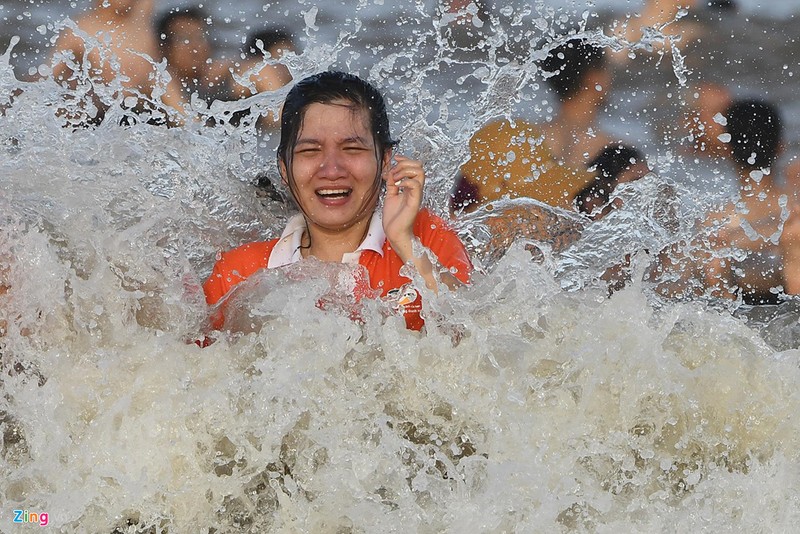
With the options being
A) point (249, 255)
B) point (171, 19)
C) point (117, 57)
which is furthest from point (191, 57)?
point (249, 255)

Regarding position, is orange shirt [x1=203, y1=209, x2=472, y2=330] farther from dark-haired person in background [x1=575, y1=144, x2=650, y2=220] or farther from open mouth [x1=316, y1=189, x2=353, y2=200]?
dark-haired person in background [x1=575, y1=144, x2=650, y2=220]

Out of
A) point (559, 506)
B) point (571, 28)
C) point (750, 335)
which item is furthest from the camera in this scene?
point (571, 28)

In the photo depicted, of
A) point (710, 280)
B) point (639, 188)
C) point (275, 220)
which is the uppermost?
point (275, 220)

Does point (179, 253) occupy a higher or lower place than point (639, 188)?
higher

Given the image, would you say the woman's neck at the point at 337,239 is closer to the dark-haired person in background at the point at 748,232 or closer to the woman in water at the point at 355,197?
the woman in water at the point at 355,197

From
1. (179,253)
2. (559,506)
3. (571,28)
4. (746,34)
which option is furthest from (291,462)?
(746,34)

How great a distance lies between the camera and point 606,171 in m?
3.93

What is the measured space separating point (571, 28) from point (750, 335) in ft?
8.23

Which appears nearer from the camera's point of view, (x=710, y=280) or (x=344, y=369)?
(x=344, y=369)

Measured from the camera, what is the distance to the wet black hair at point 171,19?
13.9ft

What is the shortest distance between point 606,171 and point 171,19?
1.92m

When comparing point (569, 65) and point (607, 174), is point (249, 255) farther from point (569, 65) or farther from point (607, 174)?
point (569, 65)

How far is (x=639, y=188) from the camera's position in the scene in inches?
131

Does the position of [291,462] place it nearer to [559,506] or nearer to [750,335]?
[559,506]
